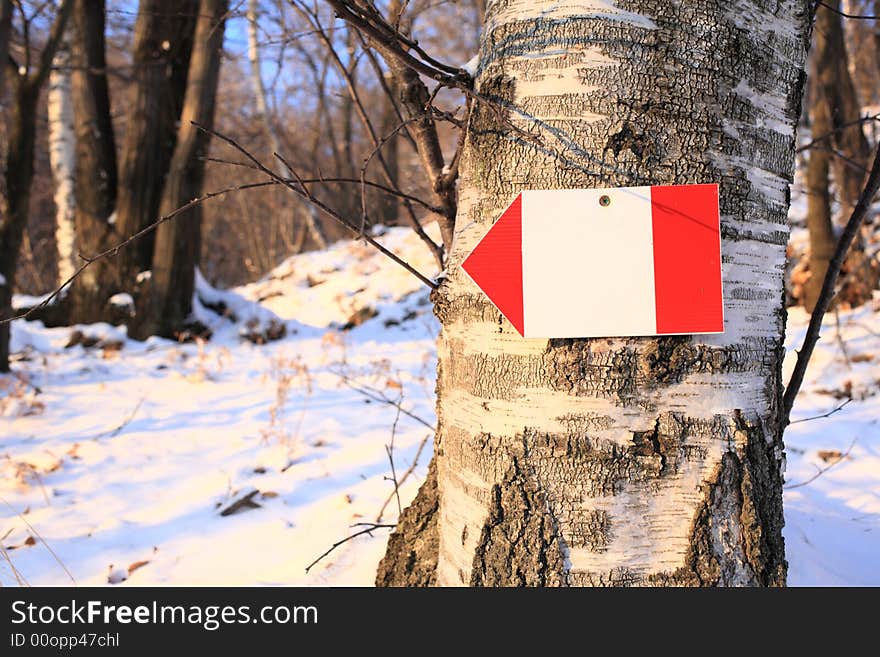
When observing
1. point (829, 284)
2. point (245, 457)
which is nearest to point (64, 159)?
point (245, 457)

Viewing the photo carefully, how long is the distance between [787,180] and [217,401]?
11.7 feet

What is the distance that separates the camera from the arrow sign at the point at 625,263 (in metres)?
1.07

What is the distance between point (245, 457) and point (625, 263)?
2.46 metres

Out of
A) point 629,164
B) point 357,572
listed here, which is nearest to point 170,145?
point 357,572

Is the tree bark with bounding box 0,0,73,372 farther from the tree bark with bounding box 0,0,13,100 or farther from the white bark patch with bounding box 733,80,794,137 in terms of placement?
the white bark patch with bounding box 733,80,794,137

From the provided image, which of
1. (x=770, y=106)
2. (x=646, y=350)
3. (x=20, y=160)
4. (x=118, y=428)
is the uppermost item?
(x=20, y=160)

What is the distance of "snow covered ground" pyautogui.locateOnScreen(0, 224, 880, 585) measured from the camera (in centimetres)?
208

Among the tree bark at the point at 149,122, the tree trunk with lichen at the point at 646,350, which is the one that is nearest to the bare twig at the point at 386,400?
the tree trunk with lichen at the point at 646,350

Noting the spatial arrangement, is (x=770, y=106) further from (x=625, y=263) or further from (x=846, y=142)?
(x=846, y=142)

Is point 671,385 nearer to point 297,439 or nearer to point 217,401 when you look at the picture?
point 297,439

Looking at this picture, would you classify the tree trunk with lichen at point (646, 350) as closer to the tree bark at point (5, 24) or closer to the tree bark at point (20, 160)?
the tree bark at point (5, 24)

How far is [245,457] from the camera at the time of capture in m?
Answer: 3.06

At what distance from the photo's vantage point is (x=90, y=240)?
20.1 ft

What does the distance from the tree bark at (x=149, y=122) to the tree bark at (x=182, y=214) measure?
0.25 meters
